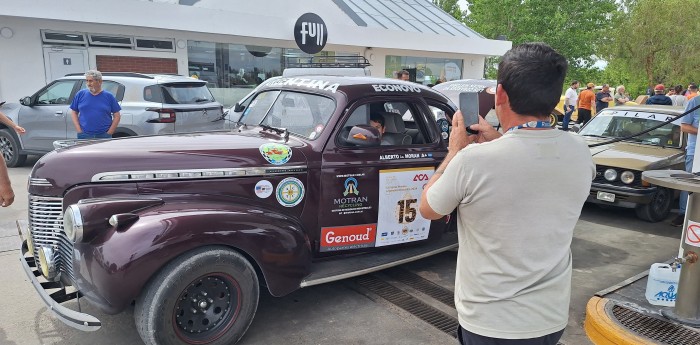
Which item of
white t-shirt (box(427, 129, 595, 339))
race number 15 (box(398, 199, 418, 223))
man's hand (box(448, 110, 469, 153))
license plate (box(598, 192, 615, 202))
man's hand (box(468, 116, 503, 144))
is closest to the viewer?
white t-shirt (box(427, 129, 595, 339))

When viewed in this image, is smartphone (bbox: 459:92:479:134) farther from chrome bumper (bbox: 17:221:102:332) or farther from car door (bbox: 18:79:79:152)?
car door (bbox: 18:79:79:152)

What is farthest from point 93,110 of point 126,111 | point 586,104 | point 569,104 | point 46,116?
point 569,104

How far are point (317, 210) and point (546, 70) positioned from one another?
2639 mm

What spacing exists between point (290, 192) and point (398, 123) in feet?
4.75

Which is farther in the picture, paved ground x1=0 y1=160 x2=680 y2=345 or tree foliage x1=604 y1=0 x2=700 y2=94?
tree foliage x1=604 y1=0 x2=700 y2=94

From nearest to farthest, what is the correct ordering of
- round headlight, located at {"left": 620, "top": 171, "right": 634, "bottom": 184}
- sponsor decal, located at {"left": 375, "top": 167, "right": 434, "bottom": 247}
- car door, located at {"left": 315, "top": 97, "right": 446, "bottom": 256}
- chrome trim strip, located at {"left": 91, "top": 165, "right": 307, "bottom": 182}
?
chrome trim strip, located at {"left": 91, "top": 165, "right": 307, "bottom": 182} → car door, located at {"left": 315, "top": 97, "right": 446, "bottom": 256} → sponsor decal, located at {"left": 375, "top": 167, "right": 434, "bottom": 247} → round headlight, located at {"left": 620, "top": 171, "right": 634, "bottom": 184}

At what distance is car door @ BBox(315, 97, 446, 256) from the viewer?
4.12 meters

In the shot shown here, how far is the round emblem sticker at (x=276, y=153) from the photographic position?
3.83 metres

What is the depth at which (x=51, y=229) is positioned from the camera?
3482 millimetres

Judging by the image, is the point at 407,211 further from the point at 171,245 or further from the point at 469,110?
the point at 469,110

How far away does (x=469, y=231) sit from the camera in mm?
1806

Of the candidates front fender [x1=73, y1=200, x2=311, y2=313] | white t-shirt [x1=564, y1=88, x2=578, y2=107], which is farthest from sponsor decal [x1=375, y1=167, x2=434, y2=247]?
white t-shirt [x1=564, y1=88, x2=578, y2=107]

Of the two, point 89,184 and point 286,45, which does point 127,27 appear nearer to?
point 286,45

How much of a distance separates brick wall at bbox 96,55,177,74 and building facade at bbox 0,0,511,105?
0.09 ft
